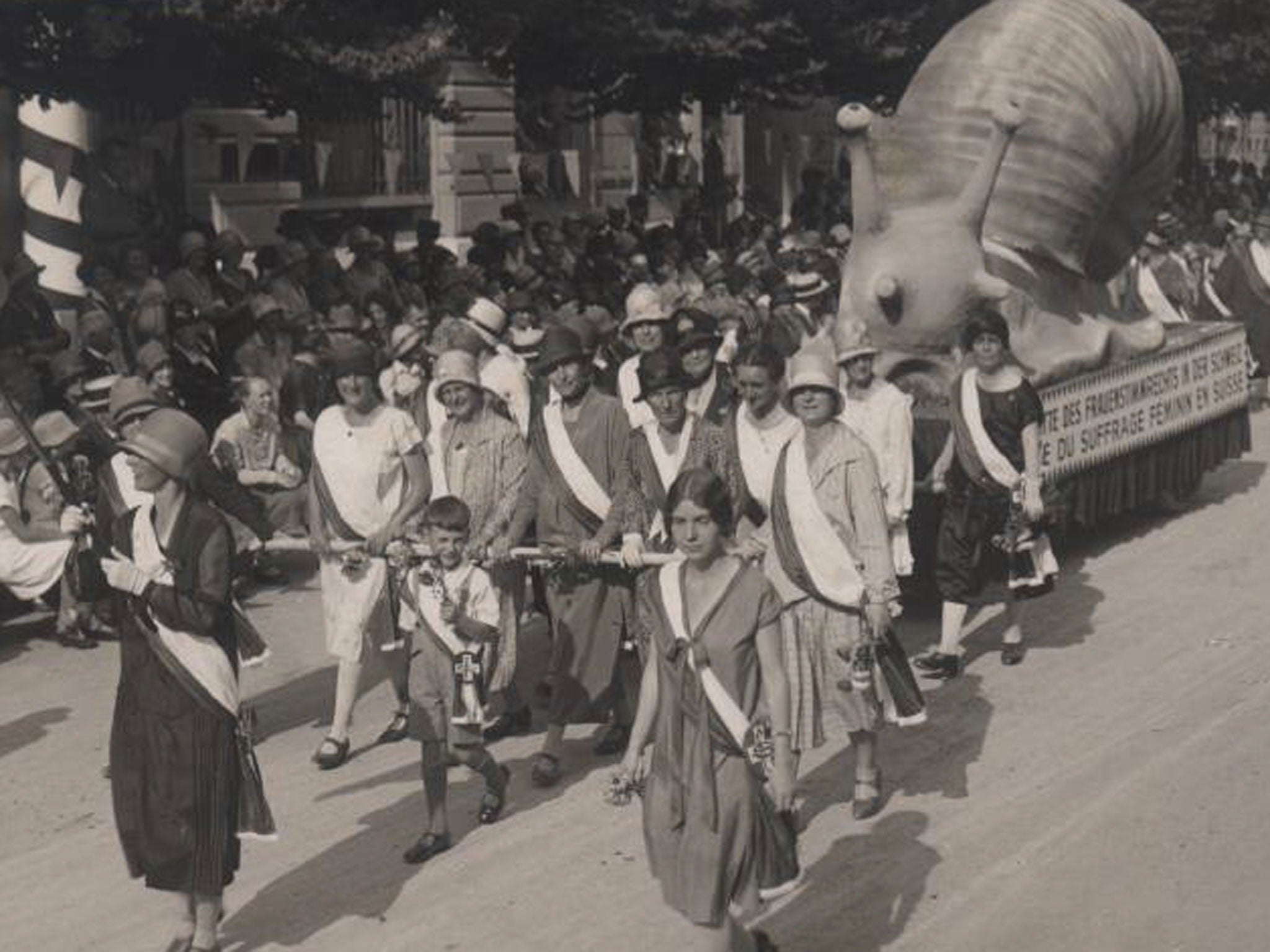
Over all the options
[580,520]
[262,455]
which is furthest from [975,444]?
[262,455]

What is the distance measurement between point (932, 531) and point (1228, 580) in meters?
1.87

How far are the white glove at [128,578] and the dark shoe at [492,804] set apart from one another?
1955 millimetres

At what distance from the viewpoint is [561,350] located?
9.12 meters

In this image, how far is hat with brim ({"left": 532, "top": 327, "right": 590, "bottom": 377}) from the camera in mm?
9117

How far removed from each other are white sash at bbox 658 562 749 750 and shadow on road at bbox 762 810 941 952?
0.95 m

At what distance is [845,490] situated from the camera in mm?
7934

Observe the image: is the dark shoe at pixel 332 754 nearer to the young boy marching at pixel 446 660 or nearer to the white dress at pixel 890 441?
the young boy marching at pixel 446 660

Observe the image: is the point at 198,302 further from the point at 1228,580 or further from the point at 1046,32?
the point at 1228,580

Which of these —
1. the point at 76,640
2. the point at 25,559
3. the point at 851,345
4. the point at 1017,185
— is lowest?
the point at 76,640

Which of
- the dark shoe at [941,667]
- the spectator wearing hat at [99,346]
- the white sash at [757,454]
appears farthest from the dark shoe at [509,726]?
the spectator wearing hat at [99,346]

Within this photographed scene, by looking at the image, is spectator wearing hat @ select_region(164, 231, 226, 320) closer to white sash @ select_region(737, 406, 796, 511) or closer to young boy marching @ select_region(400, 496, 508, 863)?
white sash @ select_region(737, 406, 796, 511)

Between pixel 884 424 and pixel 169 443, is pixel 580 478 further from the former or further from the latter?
pixel 169 443

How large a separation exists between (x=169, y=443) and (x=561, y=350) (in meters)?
2.66

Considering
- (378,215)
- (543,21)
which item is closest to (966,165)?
(543,21)
